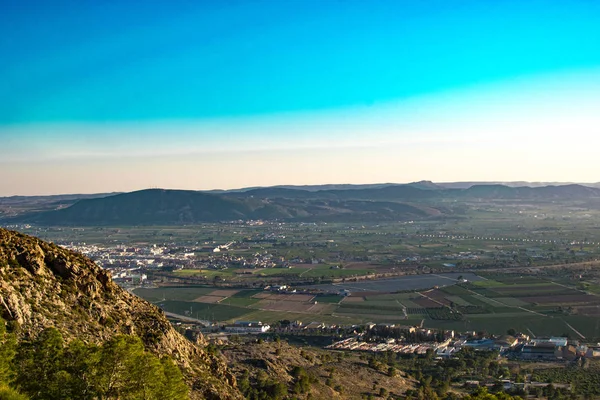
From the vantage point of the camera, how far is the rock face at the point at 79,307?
2236 centimetres

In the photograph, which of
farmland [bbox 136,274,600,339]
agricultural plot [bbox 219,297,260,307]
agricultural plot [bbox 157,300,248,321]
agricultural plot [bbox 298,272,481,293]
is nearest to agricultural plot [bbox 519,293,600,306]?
farmland [bbox 136,274,600,339]

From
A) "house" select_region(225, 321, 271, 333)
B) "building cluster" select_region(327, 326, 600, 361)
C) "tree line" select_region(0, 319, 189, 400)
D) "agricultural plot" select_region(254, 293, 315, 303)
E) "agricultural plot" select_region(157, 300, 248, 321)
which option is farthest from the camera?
"agricultural plot" select_region(254, 293, 315, 303)

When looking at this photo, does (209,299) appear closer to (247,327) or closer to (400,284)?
(247,327)

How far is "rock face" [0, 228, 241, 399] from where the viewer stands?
2236 cm

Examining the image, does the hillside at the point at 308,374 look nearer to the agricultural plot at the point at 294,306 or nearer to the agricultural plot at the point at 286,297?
the agricultural plot at the point at 294,306

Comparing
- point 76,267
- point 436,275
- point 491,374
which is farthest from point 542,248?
point 76,267

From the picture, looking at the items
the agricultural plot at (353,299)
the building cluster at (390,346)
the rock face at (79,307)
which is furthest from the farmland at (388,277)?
the rock face at (79,307)

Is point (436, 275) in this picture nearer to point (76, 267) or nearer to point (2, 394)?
point (76, 267)

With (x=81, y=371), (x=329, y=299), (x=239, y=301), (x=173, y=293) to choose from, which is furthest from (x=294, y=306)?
(x=81, y=371)

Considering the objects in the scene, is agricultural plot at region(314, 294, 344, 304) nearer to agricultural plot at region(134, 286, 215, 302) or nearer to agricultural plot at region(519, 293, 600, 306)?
agricultural plot at region(134, 286, 215, 302)

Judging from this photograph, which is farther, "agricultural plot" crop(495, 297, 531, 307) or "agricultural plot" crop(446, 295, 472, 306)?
"agricultural plot" crop(446, 295, 472, 306)

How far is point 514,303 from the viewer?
8194cm

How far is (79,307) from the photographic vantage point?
2469 centimetres

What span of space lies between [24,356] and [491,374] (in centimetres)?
4121
